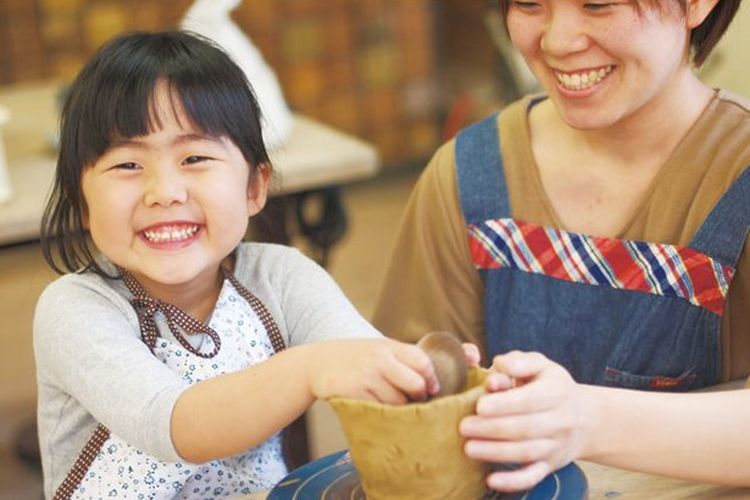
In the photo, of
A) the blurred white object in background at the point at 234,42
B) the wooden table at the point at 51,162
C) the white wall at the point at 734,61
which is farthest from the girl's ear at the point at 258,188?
the white wall at the point at 734,61

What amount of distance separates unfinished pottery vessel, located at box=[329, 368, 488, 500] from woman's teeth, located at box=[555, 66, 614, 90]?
0.56 meters

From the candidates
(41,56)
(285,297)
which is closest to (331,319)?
(285,297)

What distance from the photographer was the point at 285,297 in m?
1.60

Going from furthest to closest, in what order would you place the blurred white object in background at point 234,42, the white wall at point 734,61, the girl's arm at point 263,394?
1. the white wall at point 734,61
2. the blurred white object in background at point 234,42
3. the girl's arm at point 263,394

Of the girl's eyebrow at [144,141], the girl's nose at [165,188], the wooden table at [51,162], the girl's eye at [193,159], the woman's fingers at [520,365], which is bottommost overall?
the wooden table at [51,162]

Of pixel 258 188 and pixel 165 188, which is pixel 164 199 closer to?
pixel 165 188

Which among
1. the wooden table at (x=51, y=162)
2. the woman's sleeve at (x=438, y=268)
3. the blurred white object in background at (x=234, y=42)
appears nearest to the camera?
the woman's sleeve at (x=438, y=268)

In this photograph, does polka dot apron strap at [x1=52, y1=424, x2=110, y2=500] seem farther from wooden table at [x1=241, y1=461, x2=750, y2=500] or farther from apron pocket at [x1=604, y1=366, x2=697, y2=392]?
apron pocket at [x1=604, y1=366, x2=697, y2=392]

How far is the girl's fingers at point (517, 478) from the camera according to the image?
1241 mm

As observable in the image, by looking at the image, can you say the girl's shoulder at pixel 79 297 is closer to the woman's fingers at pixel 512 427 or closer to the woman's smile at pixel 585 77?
the woman's fingers at pixel 512 427

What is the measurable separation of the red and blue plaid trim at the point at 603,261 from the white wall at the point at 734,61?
188cm

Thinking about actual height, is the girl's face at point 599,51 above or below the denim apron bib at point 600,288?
above

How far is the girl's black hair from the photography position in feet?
4.77

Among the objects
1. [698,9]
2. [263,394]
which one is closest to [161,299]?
[263,394]
